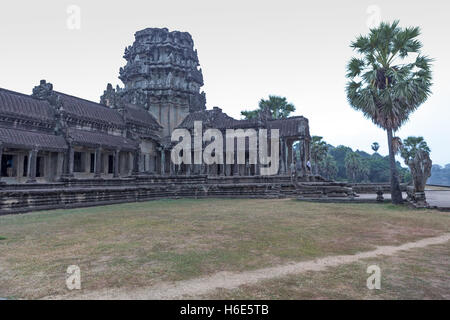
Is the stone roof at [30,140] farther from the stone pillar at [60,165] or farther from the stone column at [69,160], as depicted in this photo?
the stone pillar at [60,165]

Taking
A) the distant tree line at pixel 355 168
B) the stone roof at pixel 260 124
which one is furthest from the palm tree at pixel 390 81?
the distant tree line at pixel 355 168

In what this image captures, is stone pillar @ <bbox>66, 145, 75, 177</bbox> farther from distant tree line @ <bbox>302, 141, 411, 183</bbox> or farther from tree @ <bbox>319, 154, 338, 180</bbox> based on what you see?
tree @ <bbox>319, 154, 338, 180</bbox>

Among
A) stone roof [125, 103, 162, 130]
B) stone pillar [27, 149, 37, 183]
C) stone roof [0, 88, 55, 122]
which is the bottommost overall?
stone pillar [27, 149, 37, 183]

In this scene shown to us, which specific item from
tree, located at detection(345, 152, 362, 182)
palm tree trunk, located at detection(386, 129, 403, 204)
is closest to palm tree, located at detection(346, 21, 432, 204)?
palm tree trunk, located at detection(386, 129, 403, 204)

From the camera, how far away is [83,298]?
3.76m

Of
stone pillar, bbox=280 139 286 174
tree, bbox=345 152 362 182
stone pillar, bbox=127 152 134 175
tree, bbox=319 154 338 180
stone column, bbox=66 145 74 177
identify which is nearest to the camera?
stone column, bbox=66 145 74 177

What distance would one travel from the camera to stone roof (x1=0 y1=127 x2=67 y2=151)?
19.5 metres

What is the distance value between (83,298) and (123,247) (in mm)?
2770

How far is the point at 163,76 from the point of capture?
3759 cm

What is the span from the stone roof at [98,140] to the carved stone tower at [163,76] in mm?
7883

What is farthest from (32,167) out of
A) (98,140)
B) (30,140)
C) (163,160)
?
(163,160)

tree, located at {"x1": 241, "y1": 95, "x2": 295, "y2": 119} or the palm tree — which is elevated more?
tree, located at {"x1": 241, "y1": 95, "x2": 295, "y2": 119}

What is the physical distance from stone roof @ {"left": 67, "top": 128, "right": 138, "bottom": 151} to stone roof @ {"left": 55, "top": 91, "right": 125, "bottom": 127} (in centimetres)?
148

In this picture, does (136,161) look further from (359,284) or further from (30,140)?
(359,284)
